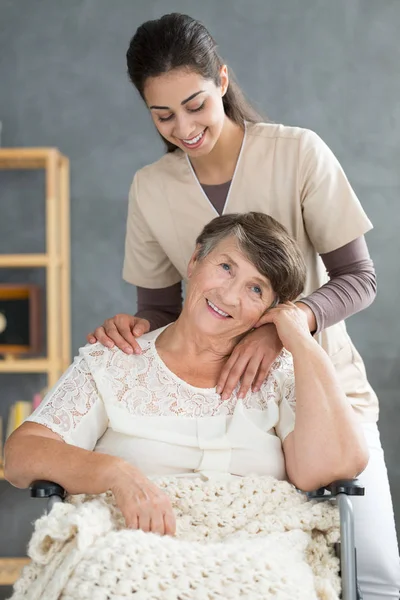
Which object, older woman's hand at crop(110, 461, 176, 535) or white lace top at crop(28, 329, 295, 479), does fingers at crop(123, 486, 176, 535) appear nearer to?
older woman's hand at crop(110, 461, 176, 535)

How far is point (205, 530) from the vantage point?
1.70 m

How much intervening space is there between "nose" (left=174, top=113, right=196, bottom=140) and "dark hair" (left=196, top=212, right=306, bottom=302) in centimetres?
22

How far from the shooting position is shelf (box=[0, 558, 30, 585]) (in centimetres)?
354

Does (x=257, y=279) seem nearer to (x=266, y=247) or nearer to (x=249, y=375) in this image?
(x=266, y=247)

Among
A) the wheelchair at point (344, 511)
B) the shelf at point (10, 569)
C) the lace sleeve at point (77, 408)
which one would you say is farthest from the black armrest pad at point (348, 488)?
the shelf at point (10, 569)

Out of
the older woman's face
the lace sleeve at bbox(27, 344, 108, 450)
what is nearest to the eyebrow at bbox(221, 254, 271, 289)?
the older woman's face

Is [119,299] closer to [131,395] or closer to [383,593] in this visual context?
[131,395]

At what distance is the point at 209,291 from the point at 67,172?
2.08 meters

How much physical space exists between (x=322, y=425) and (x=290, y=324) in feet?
0.81

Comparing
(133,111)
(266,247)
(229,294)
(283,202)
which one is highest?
(133,111)

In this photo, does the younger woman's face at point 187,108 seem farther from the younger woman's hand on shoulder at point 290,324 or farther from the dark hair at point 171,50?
the younger woman's hand on shoulder at point 290,324

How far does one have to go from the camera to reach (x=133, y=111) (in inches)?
153

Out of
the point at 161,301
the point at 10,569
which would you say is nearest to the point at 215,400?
the point at 161,301

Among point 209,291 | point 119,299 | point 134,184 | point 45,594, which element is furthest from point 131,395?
point 119,299
